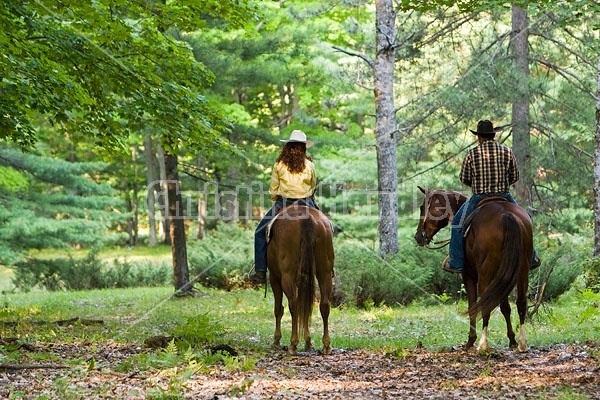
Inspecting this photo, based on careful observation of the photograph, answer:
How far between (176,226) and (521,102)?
8.70 meters

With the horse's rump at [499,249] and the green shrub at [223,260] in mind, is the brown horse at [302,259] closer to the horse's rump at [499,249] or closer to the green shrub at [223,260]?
the horse's rump at [499,249]

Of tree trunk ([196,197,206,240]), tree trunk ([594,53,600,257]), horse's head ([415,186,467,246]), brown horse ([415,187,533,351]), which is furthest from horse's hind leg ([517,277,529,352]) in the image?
tree trunk ([196,197,206,240])

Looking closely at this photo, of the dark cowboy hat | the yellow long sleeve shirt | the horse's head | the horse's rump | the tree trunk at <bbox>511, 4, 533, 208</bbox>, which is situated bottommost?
the horse's rump

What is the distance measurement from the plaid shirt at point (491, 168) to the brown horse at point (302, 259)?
6.46ft

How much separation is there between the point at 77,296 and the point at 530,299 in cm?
1155

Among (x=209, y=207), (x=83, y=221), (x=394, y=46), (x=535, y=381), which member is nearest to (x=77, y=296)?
(x=83, y=221)

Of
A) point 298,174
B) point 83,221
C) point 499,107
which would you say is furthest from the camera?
point 83,221

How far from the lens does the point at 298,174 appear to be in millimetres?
10102

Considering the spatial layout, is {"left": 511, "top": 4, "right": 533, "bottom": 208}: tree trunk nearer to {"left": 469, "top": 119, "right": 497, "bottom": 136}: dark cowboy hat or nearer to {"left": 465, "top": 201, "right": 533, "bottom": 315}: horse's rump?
{"left": 469, "top": 119, "right": 497, "bottom": 136}: dark cowboy hat

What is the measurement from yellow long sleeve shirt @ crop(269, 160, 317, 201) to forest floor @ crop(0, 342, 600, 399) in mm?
2198

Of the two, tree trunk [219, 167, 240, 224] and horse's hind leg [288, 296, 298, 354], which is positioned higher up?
tree trunk [219, 167, 240, 224]

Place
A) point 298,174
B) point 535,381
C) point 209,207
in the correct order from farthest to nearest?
A: point 209,207, point 298,174, point 535,381

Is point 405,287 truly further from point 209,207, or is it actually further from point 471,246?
point 209,207

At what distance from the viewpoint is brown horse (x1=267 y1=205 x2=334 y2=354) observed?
Answer: 9375 millimetres
